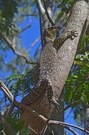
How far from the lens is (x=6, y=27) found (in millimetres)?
6406

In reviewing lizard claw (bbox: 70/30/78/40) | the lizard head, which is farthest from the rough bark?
the lizard head

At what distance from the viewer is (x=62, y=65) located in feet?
6.53

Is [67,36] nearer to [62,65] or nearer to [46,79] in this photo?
[62,65]

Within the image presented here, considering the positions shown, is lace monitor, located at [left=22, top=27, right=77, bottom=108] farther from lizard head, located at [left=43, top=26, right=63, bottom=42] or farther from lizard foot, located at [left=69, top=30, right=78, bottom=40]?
lizard head, located at [left=43, top=26, right=63, bottom=42]

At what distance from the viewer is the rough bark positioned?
1722 mm

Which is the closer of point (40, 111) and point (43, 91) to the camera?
point (40, 111)

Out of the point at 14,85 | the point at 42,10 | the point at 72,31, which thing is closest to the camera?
the point at 72,31

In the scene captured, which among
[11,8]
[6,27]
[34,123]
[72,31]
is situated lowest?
[6,27]

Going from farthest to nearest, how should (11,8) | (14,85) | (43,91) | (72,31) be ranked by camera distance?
(11,8), (14,85), (72,31), (43,91)

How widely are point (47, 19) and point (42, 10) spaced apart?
34 centimetres

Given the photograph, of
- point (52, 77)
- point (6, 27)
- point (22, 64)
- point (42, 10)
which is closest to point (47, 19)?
point (42, 10)

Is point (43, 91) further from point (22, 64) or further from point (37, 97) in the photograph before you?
point (22, 64)

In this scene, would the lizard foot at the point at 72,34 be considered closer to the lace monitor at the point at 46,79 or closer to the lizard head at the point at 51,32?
the lace monitor at the point at 46,79

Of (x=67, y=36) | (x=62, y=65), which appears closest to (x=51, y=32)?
(x=67, y=36)
